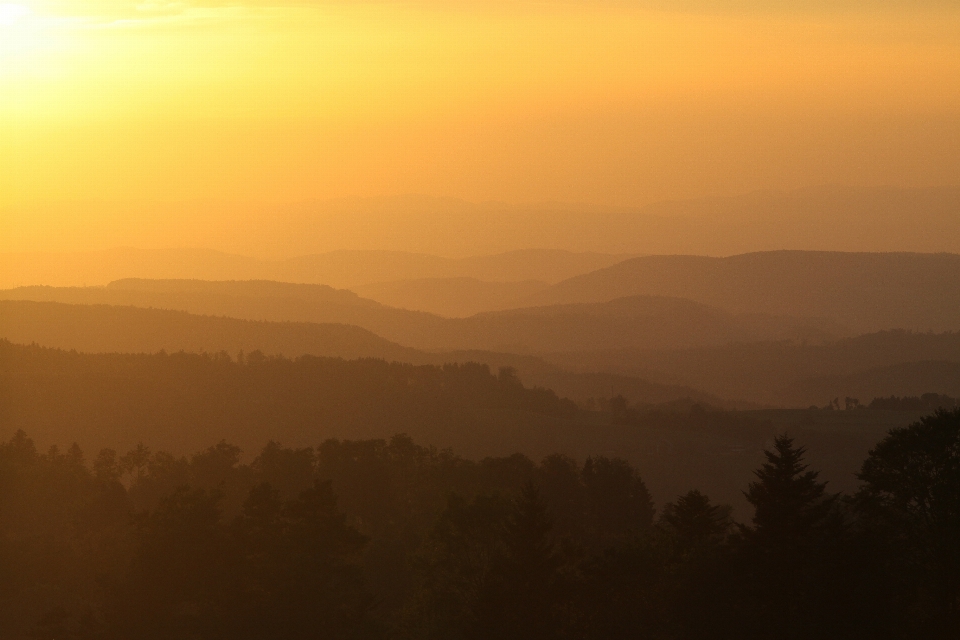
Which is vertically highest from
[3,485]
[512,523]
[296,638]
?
[3,485]

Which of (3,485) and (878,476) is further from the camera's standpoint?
(3,485)

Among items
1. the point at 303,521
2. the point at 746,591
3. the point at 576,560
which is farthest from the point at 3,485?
the point at 746,591

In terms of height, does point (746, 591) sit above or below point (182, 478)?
below

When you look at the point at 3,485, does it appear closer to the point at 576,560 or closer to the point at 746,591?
the point at 576,560

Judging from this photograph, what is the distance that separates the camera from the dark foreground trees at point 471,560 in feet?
152

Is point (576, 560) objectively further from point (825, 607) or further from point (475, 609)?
point (825, 607)

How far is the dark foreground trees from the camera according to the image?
46.2 m

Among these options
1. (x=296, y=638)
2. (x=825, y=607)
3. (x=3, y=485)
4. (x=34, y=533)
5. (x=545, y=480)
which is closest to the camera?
(x=825, y=607)

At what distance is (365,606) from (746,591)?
78.2ft

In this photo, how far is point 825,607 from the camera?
45656 millimetres

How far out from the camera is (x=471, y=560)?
6525cm

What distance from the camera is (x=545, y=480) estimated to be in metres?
114

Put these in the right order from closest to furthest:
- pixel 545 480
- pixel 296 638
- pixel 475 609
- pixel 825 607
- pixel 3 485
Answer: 1. pixel 825 607
2. pixel 475 609
3. pixel 296 638
4. pixel 3 485
5. pixel 545 480

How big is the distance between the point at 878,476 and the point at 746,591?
738 cm
